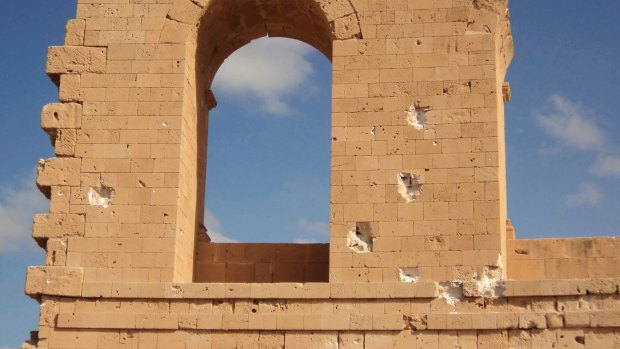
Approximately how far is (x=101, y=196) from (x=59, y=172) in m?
0.64

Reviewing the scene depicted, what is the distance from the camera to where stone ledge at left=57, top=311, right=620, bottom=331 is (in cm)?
1241

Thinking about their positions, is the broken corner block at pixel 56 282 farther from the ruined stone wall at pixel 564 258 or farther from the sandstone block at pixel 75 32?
the ruined stone wall at pixel 564 258

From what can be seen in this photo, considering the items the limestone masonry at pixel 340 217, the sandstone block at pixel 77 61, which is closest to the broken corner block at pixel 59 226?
the limestone masonry at pixel 340 217

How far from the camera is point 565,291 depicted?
12492 mm

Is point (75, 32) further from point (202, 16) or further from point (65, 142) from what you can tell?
point (202, 16)

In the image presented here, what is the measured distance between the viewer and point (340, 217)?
13.1 meters

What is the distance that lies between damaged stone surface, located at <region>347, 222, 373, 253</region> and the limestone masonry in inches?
0.7

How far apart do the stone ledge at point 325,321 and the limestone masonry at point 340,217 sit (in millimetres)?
18

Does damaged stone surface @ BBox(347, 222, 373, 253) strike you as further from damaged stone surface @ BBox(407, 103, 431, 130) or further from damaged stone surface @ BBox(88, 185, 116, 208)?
damaged stone surface @ BBox(88, 185, 116, 208)

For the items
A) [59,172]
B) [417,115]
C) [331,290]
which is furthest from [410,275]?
[59,172]

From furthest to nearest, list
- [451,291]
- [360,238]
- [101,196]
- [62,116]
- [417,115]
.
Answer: [62,116]
[101,196]
[417,115]
[360,238]
[451,291]

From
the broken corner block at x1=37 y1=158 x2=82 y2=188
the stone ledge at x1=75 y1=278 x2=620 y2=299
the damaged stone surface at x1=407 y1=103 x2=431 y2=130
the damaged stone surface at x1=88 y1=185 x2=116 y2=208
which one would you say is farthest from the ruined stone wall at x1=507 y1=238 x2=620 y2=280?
the broken corner block at x1=37 y1=158 x2=82 y2=188

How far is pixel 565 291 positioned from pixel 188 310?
14.7 feet

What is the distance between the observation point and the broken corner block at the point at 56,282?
13172 mm
